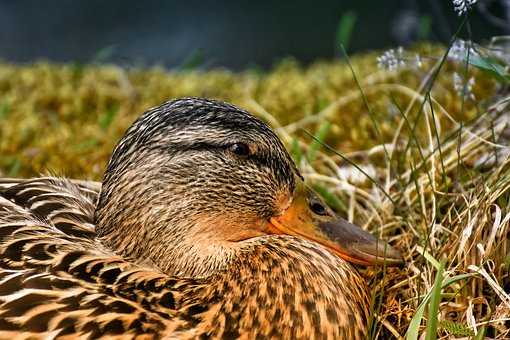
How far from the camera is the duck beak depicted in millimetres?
2527

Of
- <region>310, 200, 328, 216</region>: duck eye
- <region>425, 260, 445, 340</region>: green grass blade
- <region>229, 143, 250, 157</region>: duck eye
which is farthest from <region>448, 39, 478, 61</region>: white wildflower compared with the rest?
<region>425, 260, 445, 340</region>: green grass blade

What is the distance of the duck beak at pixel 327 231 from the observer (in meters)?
2.53

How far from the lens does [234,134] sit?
2506 mm

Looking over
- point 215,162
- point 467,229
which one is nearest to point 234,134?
point 215,162

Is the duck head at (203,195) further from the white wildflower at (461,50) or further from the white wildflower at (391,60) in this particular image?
the white wildflower at (461,50)

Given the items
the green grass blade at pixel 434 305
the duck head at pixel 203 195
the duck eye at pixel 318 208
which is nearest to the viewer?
the green grass blade at pixel 434 305

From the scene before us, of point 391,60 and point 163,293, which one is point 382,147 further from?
point 163,293

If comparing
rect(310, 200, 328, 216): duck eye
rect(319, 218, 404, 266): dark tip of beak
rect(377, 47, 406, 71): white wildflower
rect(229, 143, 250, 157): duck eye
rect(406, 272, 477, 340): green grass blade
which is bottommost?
rect(406, 272, 477, 340): green grass blade

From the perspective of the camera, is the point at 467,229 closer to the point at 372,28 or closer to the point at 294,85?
the point at 294,85

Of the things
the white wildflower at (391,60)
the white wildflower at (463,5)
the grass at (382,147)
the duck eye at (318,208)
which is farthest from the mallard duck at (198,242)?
the white wildflower at (463,5)

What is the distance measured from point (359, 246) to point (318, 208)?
17 centimetres

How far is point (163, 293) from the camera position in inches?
91.0

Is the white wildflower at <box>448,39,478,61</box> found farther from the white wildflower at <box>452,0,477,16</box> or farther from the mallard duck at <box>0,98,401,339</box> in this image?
the mallard duck at <box>0,98,401,339</box>

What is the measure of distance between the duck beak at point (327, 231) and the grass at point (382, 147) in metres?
0.08
